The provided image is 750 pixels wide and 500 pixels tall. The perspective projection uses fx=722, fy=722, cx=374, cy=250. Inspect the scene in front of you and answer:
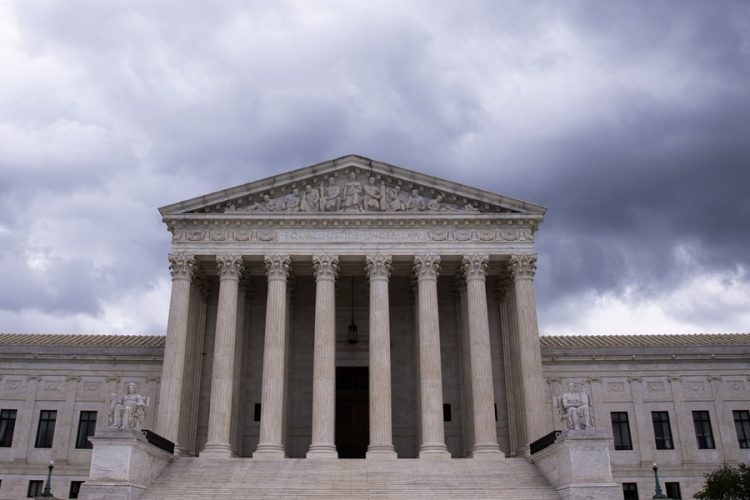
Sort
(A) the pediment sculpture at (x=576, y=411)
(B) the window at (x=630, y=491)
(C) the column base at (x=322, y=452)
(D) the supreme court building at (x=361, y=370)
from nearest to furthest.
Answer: (A) the pediment sculpture at (x=576, y=411) → (D) the supreme court building at (x=361, y=370) → (C) the column base at (x=322, y=452) → (B) the window at (x=630, y=491)

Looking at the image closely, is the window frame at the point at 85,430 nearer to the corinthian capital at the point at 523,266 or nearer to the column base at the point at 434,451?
the column base at the point at 434,451

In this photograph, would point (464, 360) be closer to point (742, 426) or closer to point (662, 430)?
point (662, 430)

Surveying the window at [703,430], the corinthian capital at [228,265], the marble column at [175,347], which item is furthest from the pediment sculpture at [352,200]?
the window at [703,430]

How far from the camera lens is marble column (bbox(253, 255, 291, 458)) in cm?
3466

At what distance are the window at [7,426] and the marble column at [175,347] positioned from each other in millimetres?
10420

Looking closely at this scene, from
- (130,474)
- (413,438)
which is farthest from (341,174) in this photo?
(130,474)

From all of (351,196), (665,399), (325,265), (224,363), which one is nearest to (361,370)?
(325,265)

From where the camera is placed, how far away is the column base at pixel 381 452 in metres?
33.8

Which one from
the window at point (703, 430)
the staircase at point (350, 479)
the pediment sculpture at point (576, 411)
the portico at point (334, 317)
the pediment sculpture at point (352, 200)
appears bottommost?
the staircase at point (350, 479)

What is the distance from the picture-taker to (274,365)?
36.0 meters

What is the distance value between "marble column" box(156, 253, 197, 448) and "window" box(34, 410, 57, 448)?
840 centimetres

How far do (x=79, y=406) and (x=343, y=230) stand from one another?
60.6 feet

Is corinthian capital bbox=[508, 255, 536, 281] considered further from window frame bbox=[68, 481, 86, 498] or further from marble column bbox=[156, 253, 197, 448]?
window frame bbox=[68, 481, 86, 498]

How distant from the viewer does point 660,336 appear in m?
47.1
